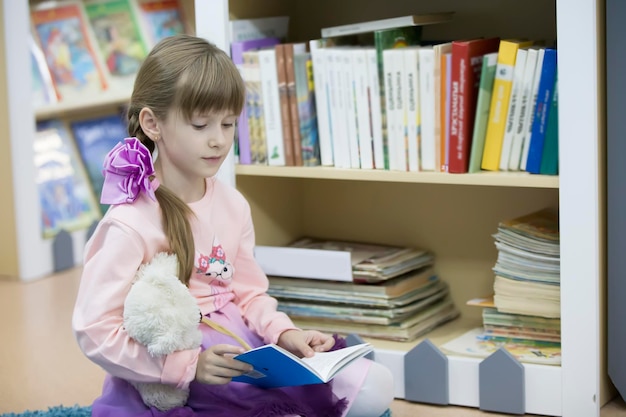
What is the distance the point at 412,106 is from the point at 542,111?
0.75ft

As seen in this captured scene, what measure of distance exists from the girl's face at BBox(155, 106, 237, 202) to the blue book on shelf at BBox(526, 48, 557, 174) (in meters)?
0.49

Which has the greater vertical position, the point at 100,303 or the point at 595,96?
the point at 595,96

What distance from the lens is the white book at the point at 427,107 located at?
5.45ft

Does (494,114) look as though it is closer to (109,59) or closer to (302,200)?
(302,200)

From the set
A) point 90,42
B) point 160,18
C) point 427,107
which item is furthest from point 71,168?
point 427,107

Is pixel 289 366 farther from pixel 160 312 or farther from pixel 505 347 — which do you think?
pixel 505 347

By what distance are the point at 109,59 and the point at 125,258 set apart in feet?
6.45

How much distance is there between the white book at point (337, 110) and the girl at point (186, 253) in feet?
1.00

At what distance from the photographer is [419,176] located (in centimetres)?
167

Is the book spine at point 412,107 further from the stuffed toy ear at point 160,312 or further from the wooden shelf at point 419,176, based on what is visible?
the stuffed toy ear at point 160,312

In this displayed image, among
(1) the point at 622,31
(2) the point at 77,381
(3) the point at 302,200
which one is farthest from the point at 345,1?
(2) the point at 77,381

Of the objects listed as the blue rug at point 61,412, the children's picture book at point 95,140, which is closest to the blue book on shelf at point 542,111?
the blue rug at point 61,412

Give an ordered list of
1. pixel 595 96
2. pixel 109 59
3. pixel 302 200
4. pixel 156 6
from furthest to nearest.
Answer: pixel 156 6 < pixel 109 59 < pixel 302 200 < pixel 595 96

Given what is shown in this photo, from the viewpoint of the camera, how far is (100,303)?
1.34m
